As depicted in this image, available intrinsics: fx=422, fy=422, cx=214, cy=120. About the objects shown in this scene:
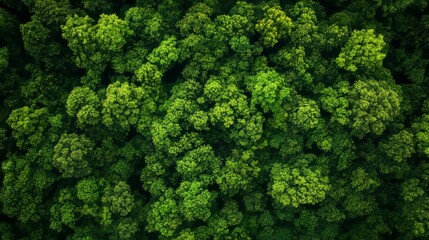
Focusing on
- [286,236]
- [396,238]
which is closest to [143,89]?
[286,236]

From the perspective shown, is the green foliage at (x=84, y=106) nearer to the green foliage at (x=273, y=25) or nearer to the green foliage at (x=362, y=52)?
the green foliage at (x=273, y=25)

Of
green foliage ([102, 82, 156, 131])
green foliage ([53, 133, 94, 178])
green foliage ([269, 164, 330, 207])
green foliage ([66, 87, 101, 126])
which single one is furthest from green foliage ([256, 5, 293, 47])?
green foliage ([53, 133, 94, 178])

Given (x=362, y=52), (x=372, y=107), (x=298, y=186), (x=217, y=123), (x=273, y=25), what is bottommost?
(x=298, y=186)

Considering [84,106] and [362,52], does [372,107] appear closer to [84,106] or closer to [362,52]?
[362,52]

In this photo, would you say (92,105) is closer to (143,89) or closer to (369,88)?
(143,89)

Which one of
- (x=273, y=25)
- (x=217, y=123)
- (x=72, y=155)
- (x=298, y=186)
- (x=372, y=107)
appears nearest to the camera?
(x=372, y=107)

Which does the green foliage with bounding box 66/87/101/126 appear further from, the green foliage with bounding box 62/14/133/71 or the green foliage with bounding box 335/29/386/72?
the green foliage with bounding box 335/29/386/72

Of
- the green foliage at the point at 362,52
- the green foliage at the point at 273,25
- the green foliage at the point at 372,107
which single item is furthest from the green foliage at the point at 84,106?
the green foliage at the point at 372,107

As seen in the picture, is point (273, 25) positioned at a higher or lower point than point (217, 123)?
higher

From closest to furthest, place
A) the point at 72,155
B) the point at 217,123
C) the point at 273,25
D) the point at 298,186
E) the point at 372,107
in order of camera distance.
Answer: the point at 372,107, the point at 298,186, the point at 72,155, the point at 273,25, the point at 217,123

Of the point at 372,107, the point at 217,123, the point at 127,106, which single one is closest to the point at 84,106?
the point at 127,106
